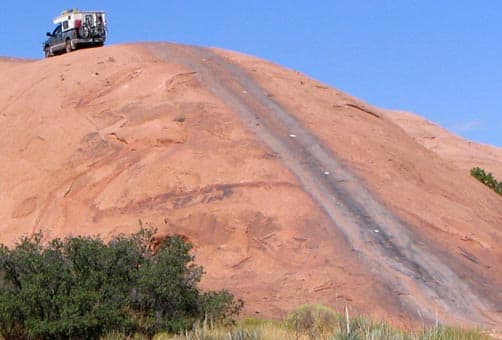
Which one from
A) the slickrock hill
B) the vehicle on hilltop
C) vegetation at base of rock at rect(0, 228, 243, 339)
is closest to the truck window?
the vehicle on hilltop

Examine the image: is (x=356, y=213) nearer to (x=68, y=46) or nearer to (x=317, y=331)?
(x=317, y=331)

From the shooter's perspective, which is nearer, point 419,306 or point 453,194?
point 419,306

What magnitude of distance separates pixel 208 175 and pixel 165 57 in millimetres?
6752

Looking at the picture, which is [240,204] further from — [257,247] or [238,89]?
[238,89]

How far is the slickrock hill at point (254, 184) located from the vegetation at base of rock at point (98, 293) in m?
2.15

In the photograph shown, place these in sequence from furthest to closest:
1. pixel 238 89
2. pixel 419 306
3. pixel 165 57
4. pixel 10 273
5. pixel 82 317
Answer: pixel 165 57 < pixel 238 89 < pixel 419 306 < pixel 10 273 < pixel 82 317

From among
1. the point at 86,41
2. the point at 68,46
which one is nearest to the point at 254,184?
the point at 86,41

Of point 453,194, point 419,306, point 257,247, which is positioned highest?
point 453,194

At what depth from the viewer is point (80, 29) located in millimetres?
36938

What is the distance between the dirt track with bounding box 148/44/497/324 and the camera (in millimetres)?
19203

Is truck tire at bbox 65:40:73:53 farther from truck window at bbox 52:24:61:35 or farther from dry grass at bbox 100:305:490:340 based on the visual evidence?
dry grass at bbox 100:305:490:340

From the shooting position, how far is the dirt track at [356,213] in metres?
19.2

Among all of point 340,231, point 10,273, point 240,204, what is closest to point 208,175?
point 240,204

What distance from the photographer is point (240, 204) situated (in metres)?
20.9
